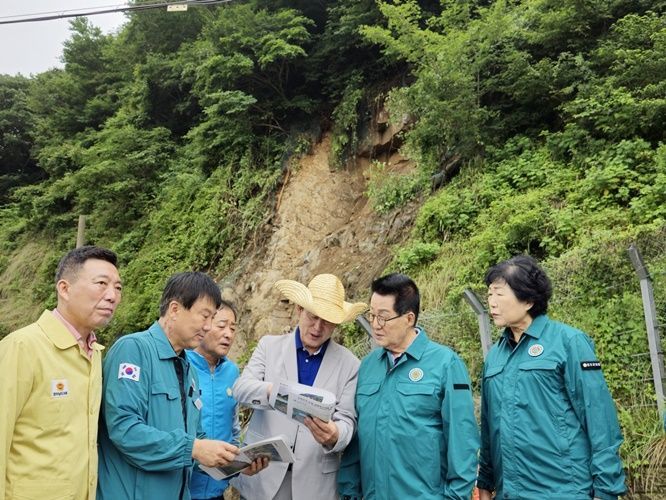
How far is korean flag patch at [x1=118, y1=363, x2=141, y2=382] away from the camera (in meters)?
2.39

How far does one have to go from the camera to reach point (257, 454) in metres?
2.51

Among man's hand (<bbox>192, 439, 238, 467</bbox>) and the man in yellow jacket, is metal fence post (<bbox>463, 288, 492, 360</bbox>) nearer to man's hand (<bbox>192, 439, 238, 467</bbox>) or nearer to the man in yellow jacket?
man's hand (<bbox>192, 439, 238, 467</bbox>)

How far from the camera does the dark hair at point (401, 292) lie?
9.39 feet

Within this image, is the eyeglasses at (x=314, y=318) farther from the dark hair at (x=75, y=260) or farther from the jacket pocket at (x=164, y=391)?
the dark hair at (x=75, y=260)

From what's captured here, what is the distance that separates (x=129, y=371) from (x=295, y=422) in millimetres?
970

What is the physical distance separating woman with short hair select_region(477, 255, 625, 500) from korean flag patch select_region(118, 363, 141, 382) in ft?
5.83

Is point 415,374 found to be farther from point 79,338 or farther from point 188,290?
point 79,338

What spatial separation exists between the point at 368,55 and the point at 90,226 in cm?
1070

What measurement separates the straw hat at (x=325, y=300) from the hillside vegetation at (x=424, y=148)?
8.75 ft

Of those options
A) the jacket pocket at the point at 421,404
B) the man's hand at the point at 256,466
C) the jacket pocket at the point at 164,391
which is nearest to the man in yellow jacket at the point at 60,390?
the jacket pocket at the point at 164,391

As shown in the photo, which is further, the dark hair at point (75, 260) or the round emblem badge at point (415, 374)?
the round emblem badge at point (415, 374)

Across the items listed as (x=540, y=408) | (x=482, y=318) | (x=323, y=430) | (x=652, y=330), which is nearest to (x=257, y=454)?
(x=323, y=430)

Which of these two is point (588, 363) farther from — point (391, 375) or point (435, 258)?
point (435, 258)

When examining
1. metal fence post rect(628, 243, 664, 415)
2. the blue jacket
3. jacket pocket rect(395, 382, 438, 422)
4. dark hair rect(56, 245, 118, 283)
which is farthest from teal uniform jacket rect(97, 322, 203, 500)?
metal fence post rect(628, 243, 664, 415)
